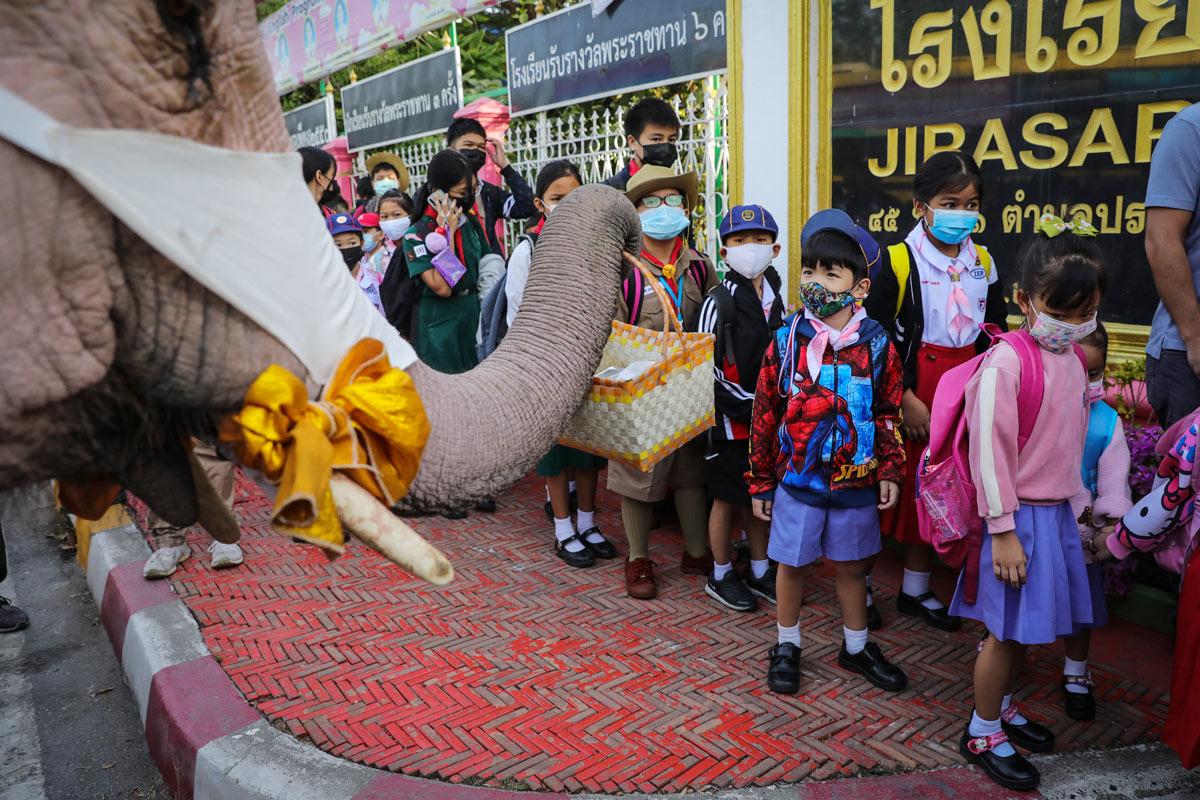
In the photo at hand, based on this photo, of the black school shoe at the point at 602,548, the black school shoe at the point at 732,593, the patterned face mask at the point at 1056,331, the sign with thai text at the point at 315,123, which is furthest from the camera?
the sign with thai text at the point at 315,123

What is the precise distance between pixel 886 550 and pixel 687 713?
203 cm

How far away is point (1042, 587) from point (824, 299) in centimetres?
120

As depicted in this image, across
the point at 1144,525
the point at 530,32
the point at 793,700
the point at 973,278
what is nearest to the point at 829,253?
the point at 973,278

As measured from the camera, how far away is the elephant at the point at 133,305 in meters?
1.07

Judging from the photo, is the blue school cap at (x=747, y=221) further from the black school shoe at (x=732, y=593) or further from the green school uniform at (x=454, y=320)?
the green school uniform at (x=454, y=320)

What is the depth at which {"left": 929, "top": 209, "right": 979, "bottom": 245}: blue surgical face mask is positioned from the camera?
3.86m

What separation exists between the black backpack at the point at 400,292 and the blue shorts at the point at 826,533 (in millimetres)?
3126

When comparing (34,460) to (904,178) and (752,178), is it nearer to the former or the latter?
(904,178)

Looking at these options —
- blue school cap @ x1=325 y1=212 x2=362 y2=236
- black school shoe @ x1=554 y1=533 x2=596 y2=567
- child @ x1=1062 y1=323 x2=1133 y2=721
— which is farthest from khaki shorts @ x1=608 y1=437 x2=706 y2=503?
blue school cap @ x1=325 y1=212 x2=362 y2=236

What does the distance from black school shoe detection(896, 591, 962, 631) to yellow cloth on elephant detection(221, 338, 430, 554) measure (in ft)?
11.3

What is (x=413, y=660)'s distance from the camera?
4047 mm

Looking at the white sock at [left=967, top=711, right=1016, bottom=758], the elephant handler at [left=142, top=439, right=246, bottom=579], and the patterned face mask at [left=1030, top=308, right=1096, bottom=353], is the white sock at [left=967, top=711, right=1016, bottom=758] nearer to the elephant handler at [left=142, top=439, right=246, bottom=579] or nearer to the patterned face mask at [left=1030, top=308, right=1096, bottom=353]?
the patterned face mask at [left=1030, top=308, right=1096, bottom=353]

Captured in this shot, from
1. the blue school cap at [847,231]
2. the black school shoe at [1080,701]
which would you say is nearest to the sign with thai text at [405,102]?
the blue school cap at [847,231]

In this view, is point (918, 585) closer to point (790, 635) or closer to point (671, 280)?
point (790, 635)
